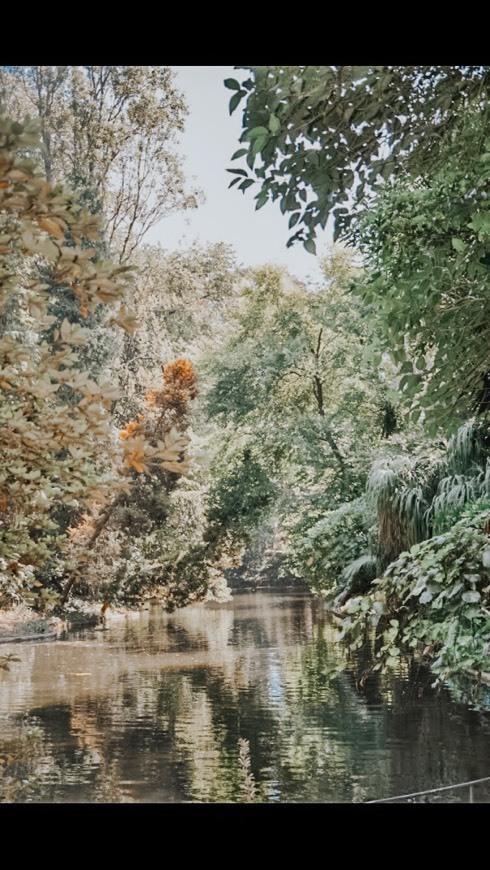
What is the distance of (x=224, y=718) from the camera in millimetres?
3162

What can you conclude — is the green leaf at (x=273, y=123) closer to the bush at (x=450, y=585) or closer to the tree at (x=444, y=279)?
the tree at (x=444, y=279)

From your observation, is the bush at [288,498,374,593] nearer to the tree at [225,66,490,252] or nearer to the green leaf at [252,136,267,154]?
the tree at [225,66,490,252]

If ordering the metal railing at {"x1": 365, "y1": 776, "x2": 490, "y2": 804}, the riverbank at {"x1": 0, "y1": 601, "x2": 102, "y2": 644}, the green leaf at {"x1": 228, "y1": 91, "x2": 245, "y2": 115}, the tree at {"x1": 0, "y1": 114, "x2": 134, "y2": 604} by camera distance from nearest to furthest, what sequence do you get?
1. the tree at {"x1": 0, "y1": 114, "x2": 134, "y2": 604}
2. the green leaf at {"x1": 228, "y1": 91, "x2": 245, "y2": 115}
3. the riverbank at {"x1": 0, "y1": 601, "x2": 102, "y2": 644}
4. the metal railing at {"x1": 365, "y1": 776, "x2": 490, "y2": 804}

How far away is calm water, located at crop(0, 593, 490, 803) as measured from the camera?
9.93ft

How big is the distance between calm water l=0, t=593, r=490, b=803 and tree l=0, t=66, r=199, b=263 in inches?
58.9

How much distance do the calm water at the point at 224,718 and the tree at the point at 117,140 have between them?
1.50m

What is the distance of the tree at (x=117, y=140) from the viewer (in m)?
3.16

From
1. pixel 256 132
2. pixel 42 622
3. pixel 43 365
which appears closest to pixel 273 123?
pixel 256 132

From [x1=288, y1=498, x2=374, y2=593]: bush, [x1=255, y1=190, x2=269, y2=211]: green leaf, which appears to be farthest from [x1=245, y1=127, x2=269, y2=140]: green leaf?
[x1=288, y1=498, x2=374, y2=593]: bush

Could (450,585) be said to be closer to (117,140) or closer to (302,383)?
(302,383)

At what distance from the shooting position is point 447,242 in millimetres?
2469

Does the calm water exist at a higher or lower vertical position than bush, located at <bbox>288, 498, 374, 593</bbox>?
lower

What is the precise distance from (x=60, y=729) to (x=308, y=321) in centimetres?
183

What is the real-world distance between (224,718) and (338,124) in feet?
6.88
